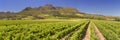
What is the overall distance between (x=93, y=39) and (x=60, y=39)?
4202 millimetres

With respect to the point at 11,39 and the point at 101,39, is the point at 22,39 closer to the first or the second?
the point at 11,39

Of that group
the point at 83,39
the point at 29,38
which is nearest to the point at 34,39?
A: the point at 29,38

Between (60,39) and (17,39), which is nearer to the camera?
(17,39)

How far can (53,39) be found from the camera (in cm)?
2367

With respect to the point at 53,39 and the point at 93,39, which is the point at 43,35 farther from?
the point at 93,39

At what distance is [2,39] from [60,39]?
8593 mm

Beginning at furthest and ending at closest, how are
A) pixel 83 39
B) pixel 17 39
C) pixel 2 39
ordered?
pixel 83 39, pixel 17 39, pixel 2 39

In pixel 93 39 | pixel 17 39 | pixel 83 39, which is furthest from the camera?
pixel 83 39

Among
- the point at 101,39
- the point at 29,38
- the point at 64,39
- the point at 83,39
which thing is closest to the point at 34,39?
the point at 29,38

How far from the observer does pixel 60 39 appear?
26.8 m

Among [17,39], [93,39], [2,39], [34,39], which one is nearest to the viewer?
[2,39]

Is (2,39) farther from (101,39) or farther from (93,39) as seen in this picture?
(101,39)

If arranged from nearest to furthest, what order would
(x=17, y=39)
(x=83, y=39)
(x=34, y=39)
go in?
1. (x=17, y=39)
2. (x=34, y=39)
3. (x=83, y=39)

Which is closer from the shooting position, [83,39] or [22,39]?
[22,39]
